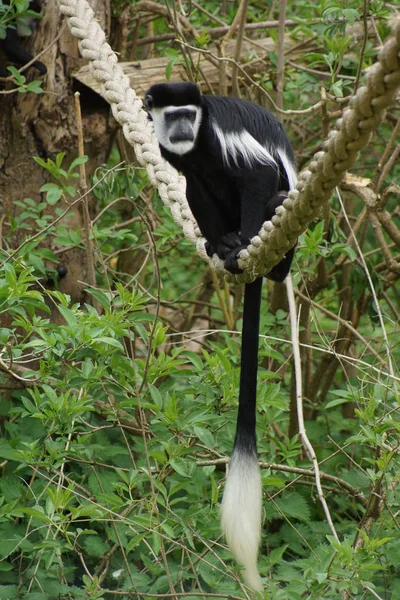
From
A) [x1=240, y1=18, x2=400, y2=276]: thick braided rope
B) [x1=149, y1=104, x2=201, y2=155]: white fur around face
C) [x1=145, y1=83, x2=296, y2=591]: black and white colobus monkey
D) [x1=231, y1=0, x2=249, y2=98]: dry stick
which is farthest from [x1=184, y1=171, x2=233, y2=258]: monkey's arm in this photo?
[x1=231, y1=0, x2=249, y2=98]: dry stick

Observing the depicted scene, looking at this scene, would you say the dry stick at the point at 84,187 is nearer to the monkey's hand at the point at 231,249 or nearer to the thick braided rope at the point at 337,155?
the monkey's hand at the point at 231,249

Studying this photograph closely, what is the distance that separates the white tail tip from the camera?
5.32 ft

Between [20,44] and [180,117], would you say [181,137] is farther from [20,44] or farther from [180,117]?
[20,44]

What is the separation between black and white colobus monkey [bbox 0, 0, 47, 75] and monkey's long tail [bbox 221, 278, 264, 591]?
1199 mm

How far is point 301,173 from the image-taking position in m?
1.44

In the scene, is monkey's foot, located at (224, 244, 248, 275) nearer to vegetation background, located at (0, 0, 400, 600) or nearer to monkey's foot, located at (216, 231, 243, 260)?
monkey's foot, located at (216, 231, 243, 260)

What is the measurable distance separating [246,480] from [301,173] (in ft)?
2.24

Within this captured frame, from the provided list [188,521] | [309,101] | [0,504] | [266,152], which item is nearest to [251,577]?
[188,521]

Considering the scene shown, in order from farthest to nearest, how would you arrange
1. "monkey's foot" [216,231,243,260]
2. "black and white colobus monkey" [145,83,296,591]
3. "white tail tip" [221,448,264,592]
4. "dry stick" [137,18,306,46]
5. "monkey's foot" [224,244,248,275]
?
"dry stick" [137,18,306,46] < "monkey's foot" [216,231,243,260] < "monkey's foot" [224,244,248,275] < "black and white colobus monkey" [145,83,296,591] < "white tail tip" [221,448,264,592]

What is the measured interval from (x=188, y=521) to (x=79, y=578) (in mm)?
707

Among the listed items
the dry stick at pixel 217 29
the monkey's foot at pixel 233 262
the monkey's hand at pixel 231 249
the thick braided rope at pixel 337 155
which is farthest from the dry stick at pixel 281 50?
the thick braided rope at pixel 337 155

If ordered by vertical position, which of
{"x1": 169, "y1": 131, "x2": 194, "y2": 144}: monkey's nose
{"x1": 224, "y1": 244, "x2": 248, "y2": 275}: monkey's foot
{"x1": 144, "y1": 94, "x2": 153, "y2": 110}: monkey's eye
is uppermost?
{"x1": 144, "y1": 94, "x2": 153, "y2": 110}: monkey's eye

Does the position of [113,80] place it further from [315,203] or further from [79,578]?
[79,578]

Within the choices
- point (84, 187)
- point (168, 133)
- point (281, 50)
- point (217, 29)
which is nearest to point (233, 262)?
point (168, 133)
